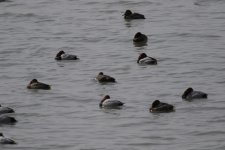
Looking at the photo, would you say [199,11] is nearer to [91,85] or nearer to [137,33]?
[137,33]

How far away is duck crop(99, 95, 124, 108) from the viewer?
41469mm

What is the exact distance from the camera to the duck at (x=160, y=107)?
4038cm

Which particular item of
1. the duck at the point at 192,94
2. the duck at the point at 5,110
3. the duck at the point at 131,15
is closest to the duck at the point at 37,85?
the duck at the point at 5,110

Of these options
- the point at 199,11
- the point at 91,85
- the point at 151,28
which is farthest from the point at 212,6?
the point at 91,85

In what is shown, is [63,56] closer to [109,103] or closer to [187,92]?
[109,103]

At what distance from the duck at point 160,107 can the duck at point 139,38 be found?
14.8m

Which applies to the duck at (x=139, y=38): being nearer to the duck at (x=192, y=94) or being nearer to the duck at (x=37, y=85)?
the duck at (x=37, y=85)

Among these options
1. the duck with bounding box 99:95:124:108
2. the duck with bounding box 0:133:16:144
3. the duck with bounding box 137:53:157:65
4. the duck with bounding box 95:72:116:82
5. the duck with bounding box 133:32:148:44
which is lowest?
the duck with bounding box 0:133:16:144

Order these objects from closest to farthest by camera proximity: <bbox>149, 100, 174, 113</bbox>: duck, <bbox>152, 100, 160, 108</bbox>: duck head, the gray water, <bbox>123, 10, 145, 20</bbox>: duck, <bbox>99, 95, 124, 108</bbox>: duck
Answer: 1. the gray water
2. <bbox>149, 100, 174, 113</bbox>: duck
3. <bbox>152, 100, 160, 108</bbox>: duck head
4. <bbox>99, 95, 124, 108</bbox>: duck
5. <bbox>123, 10, 145, 20</bbox>: duck

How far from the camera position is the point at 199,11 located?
62938 mm

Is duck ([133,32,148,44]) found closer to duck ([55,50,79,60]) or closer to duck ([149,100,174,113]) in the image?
duck ([55,50,79,60])

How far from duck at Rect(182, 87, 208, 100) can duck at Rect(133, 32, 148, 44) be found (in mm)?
13124

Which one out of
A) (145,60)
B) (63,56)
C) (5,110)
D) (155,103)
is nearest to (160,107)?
(155,103)

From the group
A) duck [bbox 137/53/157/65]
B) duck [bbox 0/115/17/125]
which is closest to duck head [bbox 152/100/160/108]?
duck [bbox 0/115/17/125]
